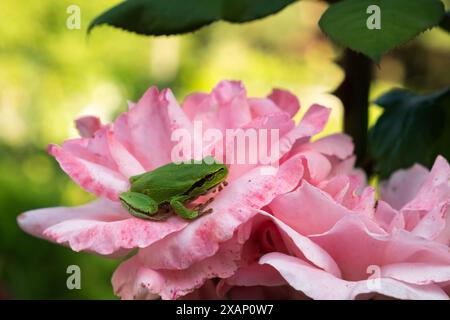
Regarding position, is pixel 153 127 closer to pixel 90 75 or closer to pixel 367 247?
pixel 367 247

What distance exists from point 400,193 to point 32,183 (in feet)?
5.27

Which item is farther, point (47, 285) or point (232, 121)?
point (47, 285)

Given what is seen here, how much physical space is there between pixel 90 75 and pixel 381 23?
10.8 ft

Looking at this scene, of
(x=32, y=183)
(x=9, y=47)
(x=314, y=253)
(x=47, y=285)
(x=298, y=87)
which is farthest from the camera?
(x=298, y=87)

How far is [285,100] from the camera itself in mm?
525

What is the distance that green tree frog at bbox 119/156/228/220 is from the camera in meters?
0.44

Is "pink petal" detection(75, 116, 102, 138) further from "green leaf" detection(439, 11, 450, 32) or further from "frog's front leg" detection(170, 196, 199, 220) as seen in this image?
"green leaf" detection(439, 11, 450, 32)

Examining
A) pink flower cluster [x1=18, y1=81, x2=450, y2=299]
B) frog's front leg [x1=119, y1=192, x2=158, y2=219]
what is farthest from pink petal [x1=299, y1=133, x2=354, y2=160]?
frog's front leg [x1=119, y1=192, x2=158, y2=219]

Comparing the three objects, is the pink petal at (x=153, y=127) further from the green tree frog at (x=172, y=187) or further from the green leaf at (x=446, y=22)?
the green leaf at (x=446, y=22)

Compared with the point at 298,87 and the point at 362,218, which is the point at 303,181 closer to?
the point at 362,218

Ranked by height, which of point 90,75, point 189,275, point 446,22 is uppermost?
point 446,22

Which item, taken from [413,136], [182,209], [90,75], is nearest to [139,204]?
[182,209]

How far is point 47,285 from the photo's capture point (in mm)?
1732
